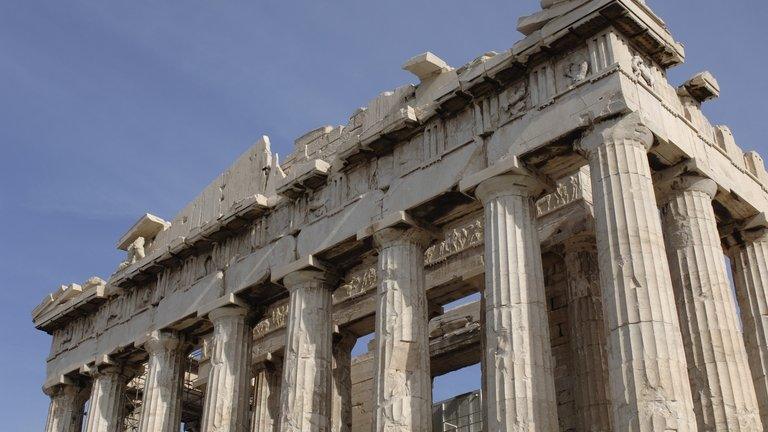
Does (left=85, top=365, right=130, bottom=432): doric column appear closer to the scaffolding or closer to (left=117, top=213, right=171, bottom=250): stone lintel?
(left=117, top=213, right=171, bottom=250): stone lintel

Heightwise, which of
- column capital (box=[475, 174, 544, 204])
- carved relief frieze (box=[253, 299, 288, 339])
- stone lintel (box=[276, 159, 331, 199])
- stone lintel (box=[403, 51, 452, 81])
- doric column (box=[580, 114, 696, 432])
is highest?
stone lintel (box=[403, 51, 452, 81])

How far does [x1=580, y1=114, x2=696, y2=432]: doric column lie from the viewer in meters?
12.2

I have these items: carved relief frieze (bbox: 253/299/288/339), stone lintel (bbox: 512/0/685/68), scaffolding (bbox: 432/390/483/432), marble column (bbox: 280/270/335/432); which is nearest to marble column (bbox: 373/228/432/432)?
marble column (bbox: 280/270/335/432)

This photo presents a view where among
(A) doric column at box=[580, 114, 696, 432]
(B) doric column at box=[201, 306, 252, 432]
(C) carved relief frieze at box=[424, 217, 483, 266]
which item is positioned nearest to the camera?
(A) doric column at box=[580, 114, 696, 432]

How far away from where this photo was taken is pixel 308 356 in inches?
707

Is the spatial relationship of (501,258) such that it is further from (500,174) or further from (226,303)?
(226,303)

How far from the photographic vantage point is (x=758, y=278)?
55.5 feet

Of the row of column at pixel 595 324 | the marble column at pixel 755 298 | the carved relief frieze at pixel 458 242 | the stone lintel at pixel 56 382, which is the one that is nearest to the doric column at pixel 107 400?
the stone lintel at pixel 56 382

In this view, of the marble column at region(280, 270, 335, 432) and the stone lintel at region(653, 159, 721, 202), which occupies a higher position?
the stone lintel at region(653, 159, 721, 202)

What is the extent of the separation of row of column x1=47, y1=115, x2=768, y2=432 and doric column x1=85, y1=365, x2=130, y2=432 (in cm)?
478

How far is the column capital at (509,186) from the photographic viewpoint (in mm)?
15680

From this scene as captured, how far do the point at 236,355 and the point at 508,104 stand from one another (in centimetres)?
813

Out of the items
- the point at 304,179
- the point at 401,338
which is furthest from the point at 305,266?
the point at 401,338

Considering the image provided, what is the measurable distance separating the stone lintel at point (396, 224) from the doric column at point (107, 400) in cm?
936
